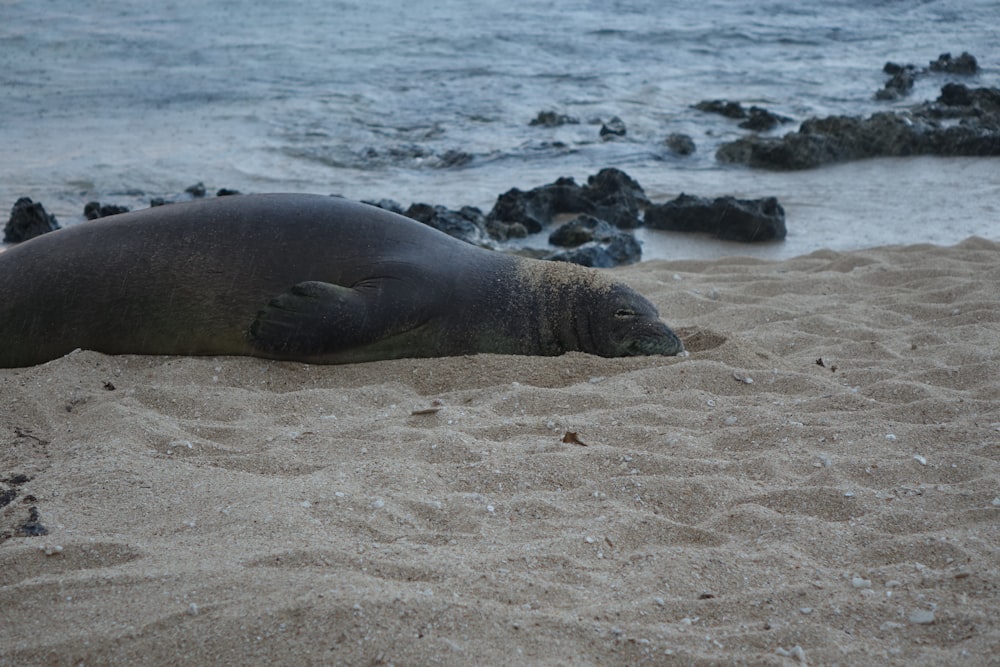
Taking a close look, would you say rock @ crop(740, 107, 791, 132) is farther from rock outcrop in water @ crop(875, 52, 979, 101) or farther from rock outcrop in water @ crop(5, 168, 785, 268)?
rock outcrop in water @ crop(5, 168, 785, 268)

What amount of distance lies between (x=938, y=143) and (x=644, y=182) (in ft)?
11.7

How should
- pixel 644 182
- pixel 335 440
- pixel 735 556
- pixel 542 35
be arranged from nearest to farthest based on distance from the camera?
pixel 735 556 < pixel 335 440 < pixel 644 182 < pixel 542 35

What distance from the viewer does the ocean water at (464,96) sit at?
947 centimetres

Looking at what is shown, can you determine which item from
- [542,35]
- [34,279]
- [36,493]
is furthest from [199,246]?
[542,35]

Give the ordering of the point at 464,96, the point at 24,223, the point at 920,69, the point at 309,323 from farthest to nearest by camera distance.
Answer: the point at 920,69
the point at 464,96
the point at 24,223
the point at 309,323

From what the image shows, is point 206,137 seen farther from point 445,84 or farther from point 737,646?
point 737,646

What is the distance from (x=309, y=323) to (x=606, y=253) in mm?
3351

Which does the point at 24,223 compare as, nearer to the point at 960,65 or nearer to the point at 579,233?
A: the point at 579,233

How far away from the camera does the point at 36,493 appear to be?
2969 millimetres

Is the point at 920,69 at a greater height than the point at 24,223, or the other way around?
the point at 920,69

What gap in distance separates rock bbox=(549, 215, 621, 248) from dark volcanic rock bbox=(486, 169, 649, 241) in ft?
1.07

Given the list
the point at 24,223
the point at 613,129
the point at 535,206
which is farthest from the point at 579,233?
the point at 613,129

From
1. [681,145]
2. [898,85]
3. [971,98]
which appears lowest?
[681,145]

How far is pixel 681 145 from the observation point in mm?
11438
